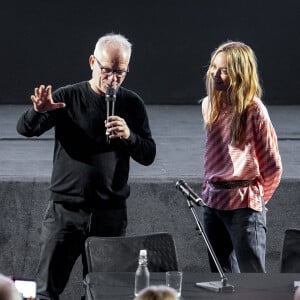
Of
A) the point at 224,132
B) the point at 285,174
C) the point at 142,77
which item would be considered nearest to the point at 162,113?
the point at 142,77

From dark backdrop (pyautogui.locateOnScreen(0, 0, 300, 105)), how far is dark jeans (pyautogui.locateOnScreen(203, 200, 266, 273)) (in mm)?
6334

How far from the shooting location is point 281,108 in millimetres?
11133

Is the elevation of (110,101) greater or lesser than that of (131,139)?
greater

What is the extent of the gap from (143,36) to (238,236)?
6.69 metres

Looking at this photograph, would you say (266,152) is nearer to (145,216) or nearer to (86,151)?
(86,151)

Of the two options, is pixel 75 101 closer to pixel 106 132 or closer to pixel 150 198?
pixel 106 132

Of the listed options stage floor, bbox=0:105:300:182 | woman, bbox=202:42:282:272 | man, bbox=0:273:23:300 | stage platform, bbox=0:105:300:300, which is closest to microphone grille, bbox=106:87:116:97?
woman, bbox=202:42:282:272

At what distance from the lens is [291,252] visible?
15.1 feet

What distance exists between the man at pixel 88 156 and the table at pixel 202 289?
0.67 meters

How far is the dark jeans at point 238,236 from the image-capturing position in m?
4.76

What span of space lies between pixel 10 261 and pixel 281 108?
18.2 feet

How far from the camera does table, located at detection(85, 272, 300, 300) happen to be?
384 cm

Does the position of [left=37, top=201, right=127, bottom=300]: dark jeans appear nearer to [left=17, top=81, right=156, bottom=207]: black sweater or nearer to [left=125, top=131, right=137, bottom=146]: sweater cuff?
[left=17, top=81, right=156, bottom=207]: black sweater

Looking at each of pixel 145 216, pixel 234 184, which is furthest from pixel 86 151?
pixel 145 216
